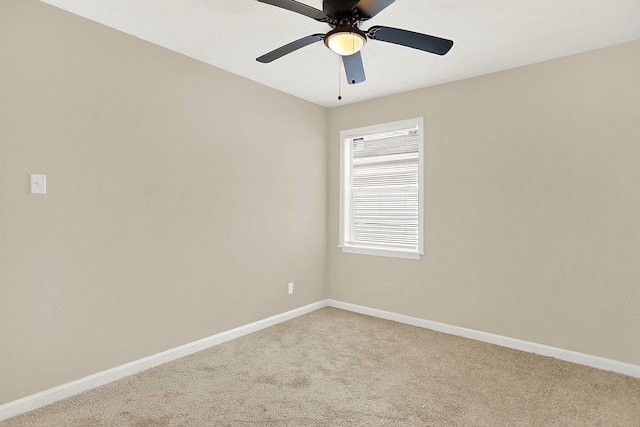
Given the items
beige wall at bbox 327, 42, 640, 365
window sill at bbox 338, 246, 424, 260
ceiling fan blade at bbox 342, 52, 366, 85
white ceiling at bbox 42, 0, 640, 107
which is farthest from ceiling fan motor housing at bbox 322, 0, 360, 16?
window sill at bbox 338, 246, 424, 260

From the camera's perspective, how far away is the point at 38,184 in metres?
2.33

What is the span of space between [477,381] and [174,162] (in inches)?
116

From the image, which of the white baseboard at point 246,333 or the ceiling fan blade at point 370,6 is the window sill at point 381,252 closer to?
the white baseboard at point 246,333

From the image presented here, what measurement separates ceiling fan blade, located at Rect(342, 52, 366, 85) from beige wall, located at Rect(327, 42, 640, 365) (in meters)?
1.65

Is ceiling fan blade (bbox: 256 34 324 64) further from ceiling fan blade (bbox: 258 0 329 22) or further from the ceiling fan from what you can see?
ceiling fan blade (bbox: 258 0 329 22)

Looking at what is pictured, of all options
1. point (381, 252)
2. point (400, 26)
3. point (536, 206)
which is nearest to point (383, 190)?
point (381, 252)

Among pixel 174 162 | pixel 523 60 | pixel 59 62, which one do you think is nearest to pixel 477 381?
pixel 523 60

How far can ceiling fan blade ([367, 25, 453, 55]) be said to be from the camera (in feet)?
6.42

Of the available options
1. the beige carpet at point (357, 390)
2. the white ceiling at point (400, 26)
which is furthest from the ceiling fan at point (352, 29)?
the beige carpet at point (357, 390)

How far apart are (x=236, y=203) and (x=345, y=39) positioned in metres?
2.06

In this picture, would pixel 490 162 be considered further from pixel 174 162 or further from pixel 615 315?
pixel 174 162

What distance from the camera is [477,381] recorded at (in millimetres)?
2697

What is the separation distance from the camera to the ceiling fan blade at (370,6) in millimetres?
1771

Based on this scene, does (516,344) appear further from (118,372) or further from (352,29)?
(118,372)
